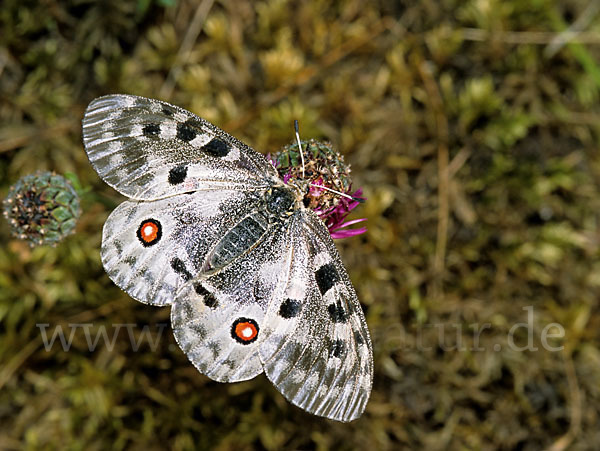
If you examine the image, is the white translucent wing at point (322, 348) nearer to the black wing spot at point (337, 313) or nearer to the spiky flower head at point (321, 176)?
the black wing spot at point (337, 313)

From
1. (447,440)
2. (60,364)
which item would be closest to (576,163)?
(447,440)

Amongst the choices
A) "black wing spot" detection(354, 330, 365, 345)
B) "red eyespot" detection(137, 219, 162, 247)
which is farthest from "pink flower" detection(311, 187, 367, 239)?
"red eyespot" detection(137, 219, 162, 247)

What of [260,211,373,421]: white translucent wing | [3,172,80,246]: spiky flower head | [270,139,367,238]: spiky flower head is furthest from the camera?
[3,172,80,246]: spiky flower head

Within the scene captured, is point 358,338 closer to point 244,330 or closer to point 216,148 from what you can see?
point 244,330

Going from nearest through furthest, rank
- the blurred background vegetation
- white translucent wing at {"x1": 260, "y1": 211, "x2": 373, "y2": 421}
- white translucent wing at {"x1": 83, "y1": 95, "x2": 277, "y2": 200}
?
white translucent wing at {"x1": 260, "y1": 211, "x2": 373, "y2": 421} < white translucent wing at {"x1": 83, "y1": 95, "x2": 277, "y2": 200} < the blurred background vegetation

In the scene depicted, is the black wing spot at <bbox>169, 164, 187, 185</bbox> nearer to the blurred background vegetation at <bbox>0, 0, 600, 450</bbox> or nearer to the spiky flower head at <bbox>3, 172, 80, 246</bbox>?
the spiky flower head at <bbox>3, 172, 80, 246</bbox>

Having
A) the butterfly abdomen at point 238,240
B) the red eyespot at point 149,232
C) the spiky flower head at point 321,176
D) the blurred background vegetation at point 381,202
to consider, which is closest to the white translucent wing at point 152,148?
the red eyespot at point 149,232

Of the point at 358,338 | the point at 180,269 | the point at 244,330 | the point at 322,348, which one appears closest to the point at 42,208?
the point at 180,269
